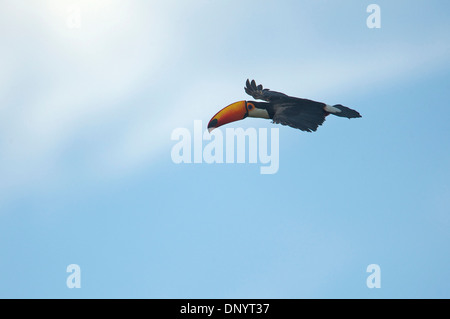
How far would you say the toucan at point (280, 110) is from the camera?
1977 centimetres

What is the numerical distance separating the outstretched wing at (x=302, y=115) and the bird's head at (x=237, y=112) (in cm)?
69

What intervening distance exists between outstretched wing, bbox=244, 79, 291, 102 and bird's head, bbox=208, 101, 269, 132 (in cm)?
28

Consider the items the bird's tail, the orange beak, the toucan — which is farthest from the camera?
the orange beak

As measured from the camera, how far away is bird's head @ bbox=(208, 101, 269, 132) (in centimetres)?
2042

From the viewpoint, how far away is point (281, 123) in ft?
64.4

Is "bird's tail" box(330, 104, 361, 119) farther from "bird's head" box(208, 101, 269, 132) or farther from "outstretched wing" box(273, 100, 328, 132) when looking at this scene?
"bird's head" box(208, 101, 269, 132)

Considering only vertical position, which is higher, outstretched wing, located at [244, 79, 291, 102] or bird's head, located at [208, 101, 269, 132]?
outstretched wing, located at [244, 79, 291, 102]

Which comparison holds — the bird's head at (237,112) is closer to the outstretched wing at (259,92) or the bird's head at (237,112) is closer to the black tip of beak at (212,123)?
the black tip of beak at (212,123)

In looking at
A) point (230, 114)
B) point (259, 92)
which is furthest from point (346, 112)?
point (230, 114)

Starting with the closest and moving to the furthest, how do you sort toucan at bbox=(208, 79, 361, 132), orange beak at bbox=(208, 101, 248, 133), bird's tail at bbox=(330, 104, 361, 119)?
toucan at bbox=(208, 79, 361, 132) < bird's tail at bbox=(330, 104, 361, 119) < orange beak at bbox=(208, 101, 248, 133)

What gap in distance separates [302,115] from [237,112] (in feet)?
5.66

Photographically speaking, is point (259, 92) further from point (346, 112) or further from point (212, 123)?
point (346, 112)

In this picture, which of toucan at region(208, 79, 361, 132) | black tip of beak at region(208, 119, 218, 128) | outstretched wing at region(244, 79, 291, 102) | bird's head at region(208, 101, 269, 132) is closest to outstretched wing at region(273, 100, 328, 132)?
toucan at region(208, 79, 361, 132)
